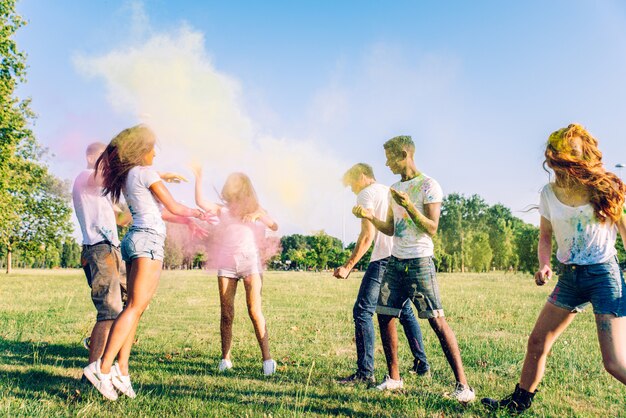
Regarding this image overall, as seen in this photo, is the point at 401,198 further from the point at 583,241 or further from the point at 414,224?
the point at 583,241

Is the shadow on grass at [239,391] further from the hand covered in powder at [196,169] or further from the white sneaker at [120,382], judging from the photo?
the hand covered in powder at [196,169]

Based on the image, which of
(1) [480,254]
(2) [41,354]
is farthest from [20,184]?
(1) [480,254]

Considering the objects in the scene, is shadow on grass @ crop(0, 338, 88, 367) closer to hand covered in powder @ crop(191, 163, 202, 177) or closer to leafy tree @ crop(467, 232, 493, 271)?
hand covered in powder @ crop(191, 163, 202, 177)

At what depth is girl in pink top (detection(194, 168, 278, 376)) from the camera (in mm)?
5922

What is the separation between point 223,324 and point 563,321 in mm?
3896

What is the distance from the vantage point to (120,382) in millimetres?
4484

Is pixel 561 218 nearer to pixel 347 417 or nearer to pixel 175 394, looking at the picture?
pixel 347 417

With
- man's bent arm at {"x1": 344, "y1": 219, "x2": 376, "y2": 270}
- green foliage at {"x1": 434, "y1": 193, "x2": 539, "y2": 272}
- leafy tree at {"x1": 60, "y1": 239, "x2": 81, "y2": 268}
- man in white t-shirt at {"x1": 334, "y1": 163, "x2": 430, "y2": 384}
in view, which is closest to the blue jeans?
man in white t-shirt at {"x1": 334, "y1": 163, "x2": 430, "y2": 384}

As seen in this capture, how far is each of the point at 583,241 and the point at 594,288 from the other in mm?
371

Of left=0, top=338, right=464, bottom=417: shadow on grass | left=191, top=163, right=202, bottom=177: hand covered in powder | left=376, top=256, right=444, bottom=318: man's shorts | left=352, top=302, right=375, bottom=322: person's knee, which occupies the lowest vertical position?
left=0, top=338, right=464, bottom=417: shadow on grass

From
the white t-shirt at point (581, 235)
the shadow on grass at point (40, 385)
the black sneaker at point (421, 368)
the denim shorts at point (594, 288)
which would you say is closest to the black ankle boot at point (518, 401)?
the denim shorts at point (594, 288)

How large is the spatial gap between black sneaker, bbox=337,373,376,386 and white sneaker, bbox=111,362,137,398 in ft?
7.15

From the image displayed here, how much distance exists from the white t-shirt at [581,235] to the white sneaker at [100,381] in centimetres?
408

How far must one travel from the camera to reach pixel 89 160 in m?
5.51
